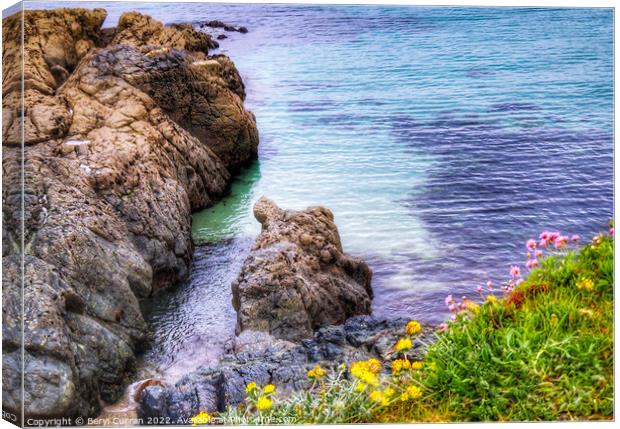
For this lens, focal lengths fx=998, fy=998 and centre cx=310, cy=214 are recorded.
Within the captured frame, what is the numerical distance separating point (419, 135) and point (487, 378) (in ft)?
8.84

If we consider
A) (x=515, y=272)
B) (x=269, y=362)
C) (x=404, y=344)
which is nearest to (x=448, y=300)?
(x=515, y=272)

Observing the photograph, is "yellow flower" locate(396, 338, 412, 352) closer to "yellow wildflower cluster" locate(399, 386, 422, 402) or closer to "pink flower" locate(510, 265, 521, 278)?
"yellow wildflower cluster" locate(399, 386, 422, 402)

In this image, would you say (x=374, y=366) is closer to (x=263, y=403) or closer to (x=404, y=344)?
(x=404, y=344)

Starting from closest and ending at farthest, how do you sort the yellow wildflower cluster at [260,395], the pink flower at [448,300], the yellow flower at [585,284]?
the yellow wildflower cluster at [260,395]
the yellow flower at [585,284]
the pink flower at [448,300]

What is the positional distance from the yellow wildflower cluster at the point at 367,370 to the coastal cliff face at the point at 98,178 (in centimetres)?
209

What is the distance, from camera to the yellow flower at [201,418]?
8375 mm

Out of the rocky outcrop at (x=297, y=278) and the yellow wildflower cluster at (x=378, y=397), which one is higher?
the rocky outcrop at (x=297, y=278)

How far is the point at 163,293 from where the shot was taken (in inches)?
367

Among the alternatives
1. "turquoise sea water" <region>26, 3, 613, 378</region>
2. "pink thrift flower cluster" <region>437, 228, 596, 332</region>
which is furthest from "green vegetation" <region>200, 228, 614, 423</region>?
"turquoise sea water" <region>26, 3, 613, 378</region>

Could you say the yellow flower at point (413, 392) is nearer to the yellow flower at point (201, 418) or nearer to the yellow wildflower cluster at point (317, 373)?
the yellow wildflower cluster at point (317, 373)

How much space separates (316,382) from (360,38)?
3.43 metres

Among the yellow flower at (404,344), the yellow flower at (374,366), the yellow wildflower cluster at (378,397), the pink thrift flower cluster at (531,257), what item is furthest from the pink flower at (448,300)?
the yellow wildflower cluster at (378,397)

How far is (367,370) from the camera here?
812 cm

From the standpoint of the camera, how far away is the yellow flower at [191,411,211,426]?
838 centimetres
